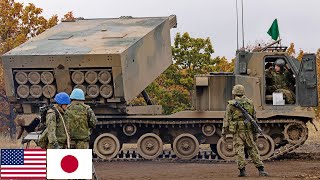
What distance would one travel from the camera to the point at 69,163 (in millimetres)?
8859

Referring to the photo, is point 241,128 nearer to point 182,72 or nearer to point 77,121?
point 77,121

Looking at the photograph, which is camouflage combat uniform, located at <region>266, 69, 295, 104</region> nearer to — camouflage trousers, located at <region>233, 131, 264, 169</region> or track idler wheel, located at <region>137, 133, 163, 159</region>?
track idler wheel, located at <region>137, 133, 163, 159</region>

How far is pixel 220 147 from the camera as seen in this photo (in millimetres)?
21391

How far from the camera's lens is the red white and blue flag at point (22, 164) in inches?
459

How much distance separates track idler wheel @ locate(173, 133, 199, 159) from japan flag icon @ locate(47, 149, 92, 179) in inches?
502

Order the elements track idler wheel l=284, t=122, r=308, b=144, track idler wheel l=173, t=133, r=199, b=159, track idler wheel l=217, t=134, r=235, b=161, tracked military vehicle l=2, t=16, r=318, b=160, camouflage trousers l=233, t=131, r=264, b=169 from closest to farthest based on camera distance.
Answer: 1. camouflage trousers l=233, t=131, r=264, b=169
2. tracked military vehicle l=2, t=16, r=318, b=160
3. track idler wheel l=284, t=122, r=308, b=144
4. track idler wheel l=217, t=134, r=235, b=161
5. track idler wheel l=173, t=133, r=199, b=159

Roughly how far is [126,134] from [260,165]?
6594mm

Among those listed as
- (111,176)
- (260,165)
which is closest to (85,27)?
(111,176)

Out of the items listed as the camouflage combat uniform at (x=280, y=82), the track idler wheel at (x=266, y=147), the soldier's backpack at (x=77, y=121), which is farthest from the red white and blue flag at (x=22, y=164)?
the camouflage combat uniform at (x=280, y=82)

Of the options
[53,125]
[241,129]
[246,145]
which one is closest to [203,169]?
[246,145]

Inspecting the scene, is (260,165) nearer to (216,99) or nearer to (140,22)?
(216,99)

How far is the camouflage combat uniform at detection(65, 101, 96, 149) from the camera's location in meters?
13.3

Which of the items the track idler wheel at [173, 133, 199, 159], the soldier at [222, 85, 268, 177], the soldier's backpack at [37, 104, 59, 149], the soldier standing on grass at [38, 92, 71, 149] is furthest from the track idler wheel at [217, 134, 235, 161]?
the soldier's backpack at [37, 104, 59, 149]

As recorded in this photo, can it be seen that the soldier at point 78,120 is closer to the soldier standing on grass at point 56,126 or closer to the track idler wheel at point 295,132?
the soldier standing on grass at point 56,126
